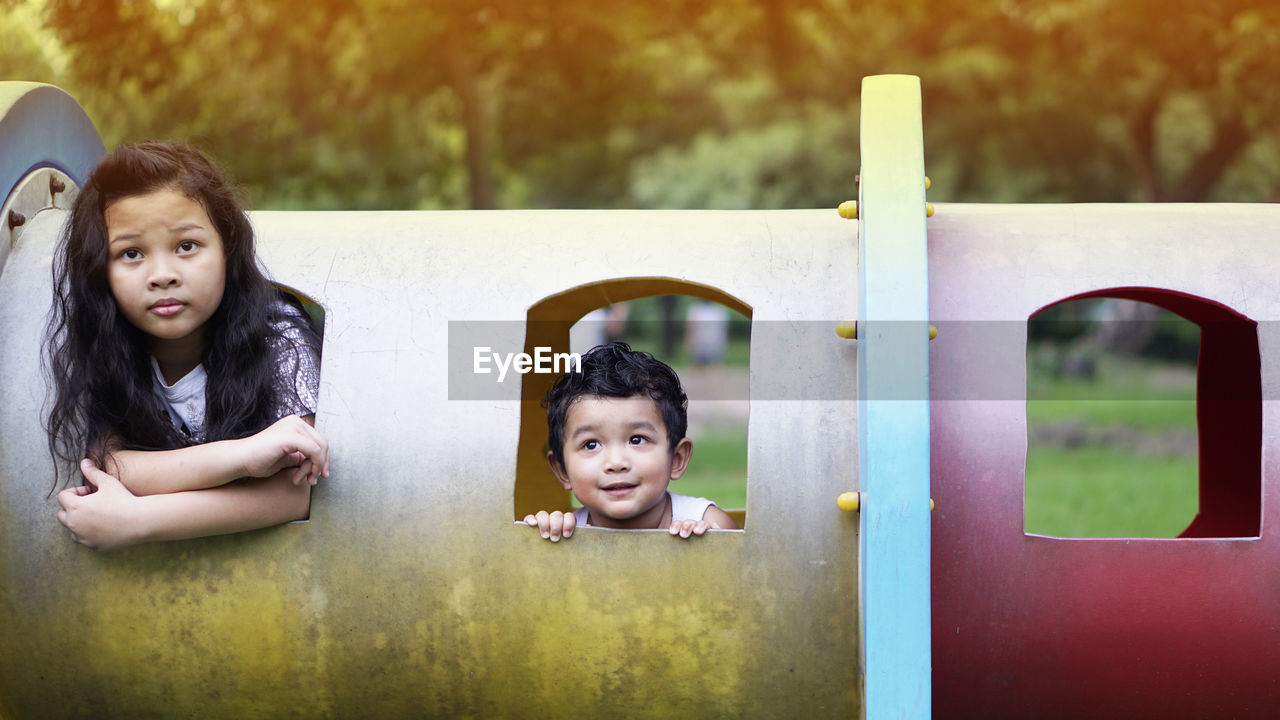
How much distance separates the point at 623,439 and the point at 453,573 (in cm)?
78

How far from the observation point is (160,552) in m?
3.65

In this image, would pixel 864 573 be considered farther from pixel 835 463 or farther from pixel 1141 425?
pixel 1141 425

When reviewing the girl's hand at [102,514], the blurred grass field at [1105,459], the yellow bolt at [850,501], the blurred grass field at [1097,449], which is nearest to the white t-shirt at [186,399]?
the girl's hand at [102,514]

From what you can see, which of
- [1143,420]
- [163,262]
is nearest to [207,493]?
[163,262]

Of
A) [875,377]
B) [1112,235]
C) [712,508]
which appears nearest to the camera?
[875,377]

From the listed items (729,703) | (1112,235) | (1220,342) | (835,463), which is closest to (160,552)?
(729,703)

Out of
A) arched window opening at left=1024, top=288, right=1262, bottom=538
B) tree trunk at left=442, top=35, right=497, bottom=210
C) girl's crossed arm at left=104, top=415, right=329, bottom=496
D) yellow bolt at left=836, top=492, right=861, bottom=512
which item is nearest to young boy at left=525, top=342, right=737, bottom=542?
yellow bolt at left=836, top=492, right=861, bottom=512

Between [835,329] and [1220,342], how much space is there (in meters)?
2.18

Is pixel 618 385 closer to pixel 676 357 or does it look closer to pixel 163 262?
pixel 163 262

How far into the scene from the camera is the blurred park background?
11883 millimetres

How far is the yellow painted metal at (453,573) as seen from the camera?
3561 mm

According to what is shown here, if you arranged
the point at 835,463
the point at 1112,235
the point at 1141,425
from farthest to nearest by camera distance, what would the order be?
1. the point at 1141,425
2. the point at 1112,235
3. the point at 835,463

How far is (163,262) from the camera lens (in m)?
3.71

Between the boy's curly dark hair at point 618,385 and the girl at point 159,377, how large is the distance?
0.87m
